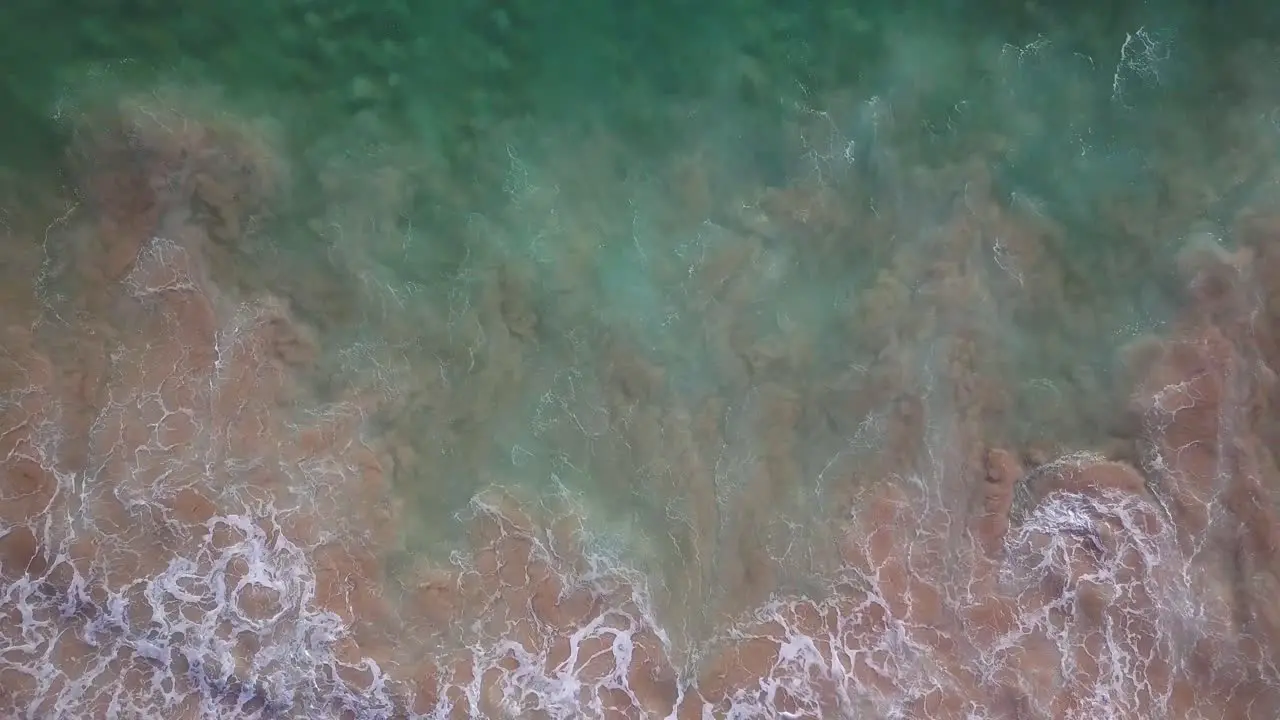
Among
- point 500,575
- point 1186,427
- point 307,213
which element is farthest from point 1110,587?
point 307,213

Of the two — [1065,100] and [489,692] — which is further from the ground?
[1065,100]

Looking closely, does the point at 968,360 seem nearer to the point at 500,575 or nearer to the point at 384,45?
the point at 500,575

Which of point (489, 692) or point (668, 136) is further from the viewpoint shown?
point (668, 136)

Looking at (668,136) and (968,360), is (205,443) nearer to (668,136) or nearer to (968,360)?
(668,136)

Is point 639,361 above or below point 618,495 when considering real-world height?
above

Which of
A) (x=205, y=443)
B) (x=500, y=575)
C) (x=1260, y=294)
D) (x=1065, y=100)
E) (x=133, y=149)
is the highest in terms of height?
(x=1065, y=100)

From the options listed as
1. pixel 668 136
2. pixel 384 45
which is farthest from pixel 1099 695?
pixel 384 45
